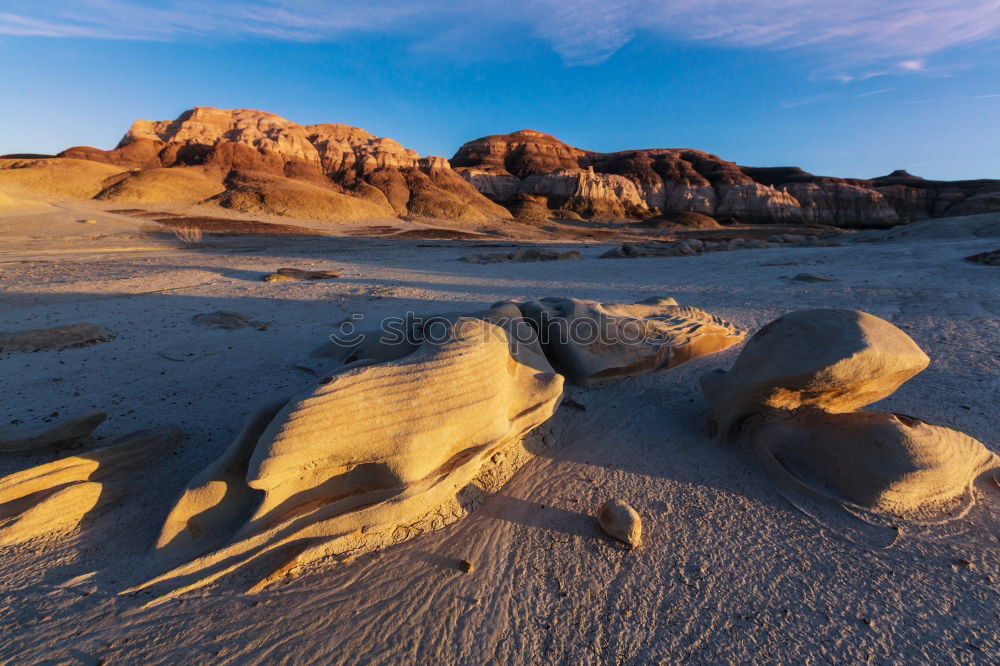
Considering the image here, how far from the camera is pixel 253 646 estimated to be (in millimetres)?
1522

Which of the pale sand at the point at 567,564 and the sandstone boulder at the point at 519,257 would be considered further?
the sandstone boulder at the point at 519,257

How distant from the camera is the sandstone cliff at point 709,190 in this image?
142 feet

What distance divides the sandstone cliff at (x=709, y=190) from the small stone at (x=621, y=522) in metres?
44.7

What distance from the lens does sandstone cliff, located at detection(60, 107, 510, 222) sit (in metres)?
33.3

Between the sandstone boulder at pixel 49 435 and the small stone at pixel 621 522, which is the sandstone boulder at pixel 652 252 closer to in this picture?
the small stone at pixel 621 522

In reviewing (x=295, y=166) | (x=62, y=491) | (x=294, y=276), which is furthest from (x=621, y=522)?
(x=295, y=166)

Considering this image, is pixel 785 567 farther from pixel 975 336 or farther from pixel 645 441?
pixel 975 336

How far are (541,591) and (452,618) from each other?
1.19 feet

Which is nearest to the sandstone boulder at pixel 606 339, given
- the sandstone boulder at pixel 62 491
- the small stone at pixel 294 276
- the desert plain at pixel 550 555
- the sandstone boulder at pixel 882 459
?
the desert plain at pixel 550 555

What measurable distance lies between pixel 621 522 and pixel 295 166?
153ft

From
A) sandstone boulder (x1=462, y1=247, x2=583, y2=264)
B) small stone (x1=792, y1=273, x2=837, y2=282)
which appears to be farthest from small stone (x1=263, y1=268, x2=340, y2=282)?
small stone (x1=792, y1=273, x2=837, y2=282)

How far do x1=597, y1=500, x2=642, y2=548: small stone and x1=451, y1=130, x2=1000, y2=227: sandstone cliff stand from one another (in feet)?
147

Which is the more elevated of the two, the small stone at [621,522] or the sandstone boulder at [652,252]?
the sandstone boulder at [652,252]

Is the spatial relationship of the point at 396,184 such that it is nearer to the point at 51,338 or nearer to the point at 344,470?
the point at 51,338
